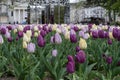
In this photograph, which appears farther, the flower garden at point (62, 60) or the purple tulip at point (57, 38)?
the purple tulip at point (57, 38)

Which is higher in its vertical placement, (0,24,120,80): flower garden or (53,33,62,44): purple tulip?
(53,33,62,44): purple tulip

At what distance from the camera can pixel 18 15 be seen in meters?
89.1

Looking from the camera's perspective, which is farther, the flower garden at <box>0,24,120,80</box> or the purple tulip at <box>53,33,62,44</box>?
the purple tulip at <box>53,33,62,44</box>

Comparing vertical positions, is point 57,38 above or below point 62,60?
above

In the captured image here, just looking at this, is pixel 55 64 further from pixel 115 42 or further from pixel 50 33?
pixel 50 33

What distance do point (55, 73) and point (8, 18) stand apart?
8199 centimetres

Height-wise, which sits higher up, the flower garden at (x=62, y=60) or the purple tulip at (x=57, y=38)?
the purple tulip at (x=57, y=38)

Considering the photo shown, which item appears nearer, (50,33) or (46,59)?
(46,59)

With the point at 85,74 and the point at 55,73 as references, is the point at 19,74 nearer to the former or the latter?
the point at 55,73

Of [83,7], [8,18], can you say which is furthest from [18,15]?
[83,7]

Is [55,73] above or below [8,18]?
above

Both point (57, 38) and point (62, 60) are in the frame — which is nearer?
point (62, 60)

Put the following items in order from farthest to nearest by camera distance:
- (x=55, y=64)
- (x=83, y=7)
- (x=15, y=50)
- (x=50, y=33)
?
(x=83, y=7) < (x=50, y=33) < (x=15, y=50) < (x=55, y=64)

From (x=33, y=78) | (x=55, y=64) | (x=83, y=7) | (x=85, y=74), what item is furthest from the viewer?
(x=83, y=7)
